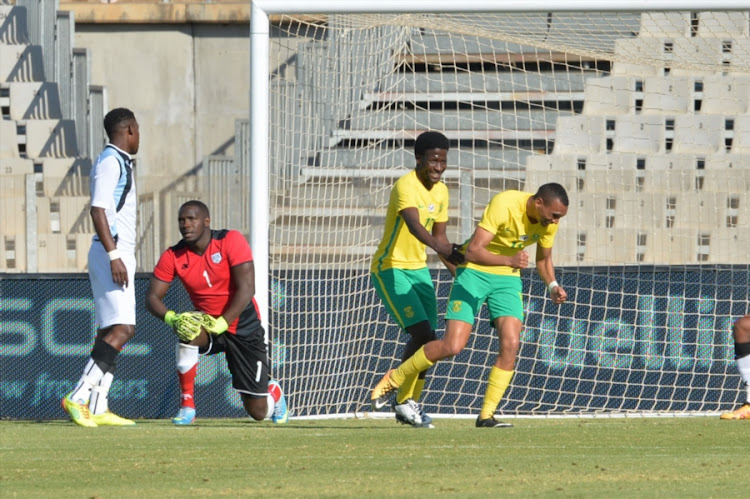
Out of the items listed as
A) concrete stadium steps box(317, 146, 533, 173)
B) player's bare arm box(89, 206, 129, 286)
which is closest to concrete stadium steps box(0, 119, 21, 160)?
concrete stadium steps box(317, 146, 533, 173)

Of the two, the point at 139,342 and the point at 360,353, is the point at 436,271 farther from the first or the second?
the point at 139,342

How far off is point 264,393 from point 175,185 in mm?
5335

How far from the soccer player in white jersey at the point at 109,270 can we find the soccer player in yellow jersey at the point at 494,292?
1550 millimetres

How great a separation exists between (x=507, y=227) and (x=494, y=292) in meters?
0.38

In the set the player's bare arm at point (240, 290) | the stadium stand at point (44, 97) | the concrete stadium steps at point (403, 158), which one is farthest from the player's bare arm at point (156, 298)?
the stadium stand at point (44, 97)

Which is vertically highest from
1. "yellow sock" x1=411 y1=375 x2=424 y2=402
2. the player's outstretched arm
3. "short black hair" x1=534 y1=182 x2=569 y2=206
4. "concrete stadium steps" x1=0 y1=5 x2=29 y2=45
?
"concrete stadium steps" x1=0 y1=5 x2=29 y2=45

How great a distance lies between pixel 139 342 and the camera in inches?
355

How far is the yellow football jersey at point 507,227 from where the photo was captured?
276 inches

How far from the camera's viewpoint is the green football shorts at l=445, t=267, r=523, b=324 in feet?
23.1

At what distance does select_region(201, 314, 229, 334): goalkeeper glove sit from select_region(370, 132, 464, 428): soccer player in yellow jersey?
105cm

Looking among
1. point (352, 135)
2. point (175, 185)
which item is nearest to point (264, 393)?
point (352, 135)

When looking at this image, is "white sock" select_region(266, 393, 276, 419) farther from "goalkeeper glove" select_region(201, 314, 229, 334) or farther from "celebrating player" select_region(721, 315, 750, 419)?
"celebrating player" select_region(721, 315, 750, 419)

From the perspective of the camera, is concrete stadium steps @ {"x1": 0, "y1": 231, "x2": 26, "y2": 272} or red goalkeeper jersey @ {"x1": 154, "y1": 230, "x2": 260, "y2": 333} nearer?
red goalkeeper jersey @ {"x1": 154, "y1": 230, "x2": 260, "y2": 333}

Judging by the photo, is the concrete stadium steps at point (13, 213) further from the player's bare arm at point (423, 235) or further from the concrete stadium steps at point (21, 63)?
the player's bare arm at point (423, 235)
